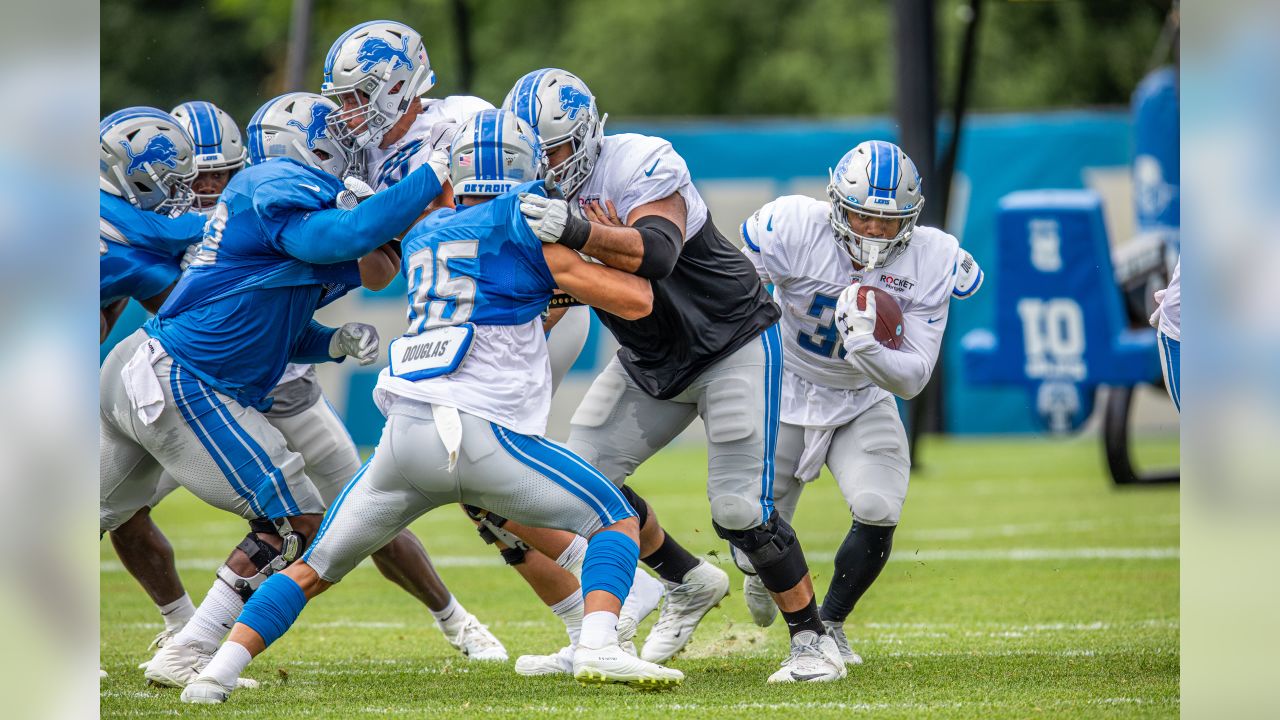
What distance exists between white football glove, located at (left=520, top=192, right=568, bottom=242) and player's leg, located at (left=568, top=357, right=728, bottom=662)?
3.31 feet

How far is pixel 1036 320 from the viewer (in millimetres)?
11203

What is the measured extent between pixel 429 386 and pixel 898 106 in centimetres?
798

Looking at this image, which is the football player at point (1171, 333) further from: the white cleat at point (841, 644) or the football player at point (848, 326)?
the white cleat at point (841, 644)

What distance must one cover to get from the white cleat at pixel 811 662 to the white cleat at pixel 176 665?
1636mm

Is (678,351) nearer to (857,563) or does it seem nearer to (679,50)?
(857,563)

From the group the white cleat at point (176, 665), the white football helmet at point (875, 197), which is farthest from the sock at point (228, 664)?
the white football helmet at point (875, 197)

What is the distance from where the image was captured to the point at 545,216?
396cm

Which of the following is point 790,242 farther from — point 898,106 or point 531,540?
point 898,106

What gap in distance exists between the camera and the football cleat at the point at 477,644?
512cm

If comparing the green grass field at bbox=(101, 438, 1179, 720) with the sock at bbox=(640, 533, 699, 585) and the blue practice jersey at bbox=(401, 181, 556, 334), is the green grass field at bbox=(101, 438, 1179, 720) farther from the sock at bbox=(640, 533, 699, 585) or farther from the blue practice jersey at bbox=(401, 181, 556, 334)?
the blue practice jersey at bbox=(401, 181, 556, 334)

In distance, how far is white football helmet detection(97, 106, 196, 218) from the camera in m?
4.82

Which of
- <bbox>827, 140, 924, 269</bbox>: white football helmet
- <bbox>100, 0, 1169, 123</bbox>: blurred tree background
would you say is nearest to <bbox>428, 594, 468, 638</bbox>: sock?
<bbox>827, 140, 924, 269</bbox>: white football helmet

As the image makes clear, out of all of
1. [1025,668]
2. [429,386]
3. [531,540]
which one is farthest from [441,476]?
[1025,668]

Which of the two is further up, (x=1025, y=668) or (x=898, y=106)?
(x=898, y=106)
